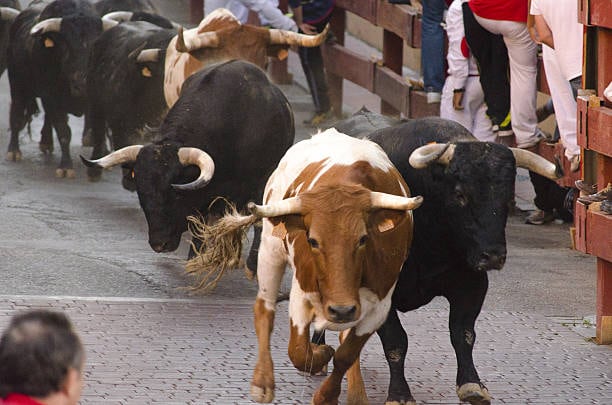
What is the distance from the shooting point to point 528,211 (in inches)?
475

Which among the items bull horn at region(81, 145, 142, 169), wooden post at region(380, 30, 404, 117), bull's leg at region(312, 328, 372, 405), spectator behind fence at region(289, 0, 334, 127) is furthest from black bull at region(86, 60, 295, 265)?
spectator behind fence at region(289, 0, 334, 127)

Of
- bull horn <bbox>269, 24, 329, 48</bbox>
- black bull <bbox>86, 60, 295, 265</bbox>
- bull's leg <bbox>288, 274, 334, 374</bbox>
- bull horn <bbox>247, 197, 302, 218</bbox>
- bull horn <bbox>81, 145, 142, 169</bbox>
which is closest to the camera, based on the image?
bull horn <bbox>247, 197, 302, 218</bbox>

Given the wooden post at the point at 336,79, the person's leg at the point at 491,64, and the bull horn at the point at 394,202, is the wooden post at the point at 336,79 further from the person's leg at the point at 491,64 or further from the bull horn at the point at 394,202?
the bull horn at the point at 394,202

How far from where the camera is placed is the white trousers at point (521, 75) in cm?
1093

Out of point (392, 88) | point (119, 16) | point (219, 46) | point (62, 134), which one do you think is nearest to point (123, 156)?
point (219, 46)

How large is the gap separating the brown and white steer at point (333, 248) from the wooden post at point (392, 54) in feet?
27.2

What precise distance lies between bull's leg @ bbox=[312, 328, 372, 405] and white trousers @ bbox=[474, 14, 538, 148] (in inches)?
Result: 190

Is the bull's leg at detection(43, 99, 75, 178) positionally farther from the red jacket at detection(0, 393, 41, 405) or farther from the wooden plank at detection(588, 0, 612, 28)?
the red jacket at detection(0, 393, 41, 405)

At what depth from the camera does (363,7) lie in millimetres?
15930

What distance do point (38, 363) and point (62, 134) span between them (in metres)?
10.4

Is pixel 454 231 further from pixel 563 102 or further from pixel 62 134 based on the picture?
pixel 62 134

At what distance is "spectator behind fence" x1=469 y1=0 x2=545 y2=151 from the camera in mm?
10859

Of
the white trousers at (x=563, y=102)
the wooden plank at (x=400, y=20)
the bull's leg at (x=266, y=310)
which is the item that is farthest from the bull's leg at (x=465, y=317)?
the wooden plank at (x=400, y=20)

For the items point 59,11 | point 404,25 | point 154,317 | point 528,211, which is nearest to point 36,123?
point 59,11
